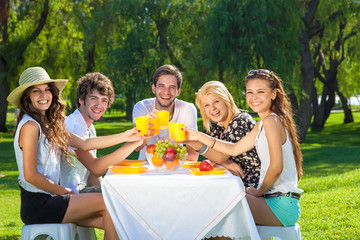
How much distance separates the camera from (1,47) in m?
19.8

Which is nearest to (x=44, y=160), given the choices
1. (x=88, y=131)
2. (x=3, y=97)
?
(x=88, y=131)

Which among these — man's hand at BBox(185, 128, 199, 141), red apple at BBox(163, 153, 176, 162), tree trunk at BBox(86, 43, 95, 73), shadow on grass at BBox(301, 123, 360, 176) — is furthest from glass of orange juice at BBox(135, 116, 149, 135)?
tree trunk at BBox(86, 43, 95, 73)

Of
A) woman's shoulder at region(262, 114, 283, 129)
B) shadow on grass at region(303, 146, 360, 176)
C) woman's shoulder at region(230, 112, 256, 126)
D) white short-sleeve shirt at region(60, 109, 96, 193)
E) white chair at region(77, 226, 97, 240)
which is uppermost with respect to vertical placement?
woman's shoulder at region(262, 114, 283, 129)

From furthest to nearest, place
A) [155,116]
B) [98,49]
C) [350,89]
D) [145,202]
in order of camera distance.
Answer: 1. [350,89]
2. [98,49]
3. [155,116]
4. [145,202]

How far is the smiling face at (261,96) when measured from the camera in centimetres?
380

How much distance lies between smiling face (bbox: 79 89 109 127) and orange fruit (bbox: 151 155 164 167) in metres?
0.88

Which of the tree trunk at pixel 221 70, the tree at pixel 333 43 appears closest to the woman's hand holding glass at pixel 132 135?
the tree trunk at pixel 221 70

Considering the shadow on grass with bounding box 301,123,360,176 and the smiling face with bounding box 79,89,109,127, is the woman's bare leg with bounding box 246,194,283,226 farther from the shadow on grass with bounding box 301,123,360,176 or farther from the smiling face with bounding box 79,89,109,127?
the shadow on grass with bounding box 301,123,360,176

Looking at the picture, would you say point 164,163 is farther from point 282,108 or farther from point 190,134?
point 282,108

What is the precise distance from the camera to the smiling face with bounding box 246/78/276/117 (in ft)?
12.5

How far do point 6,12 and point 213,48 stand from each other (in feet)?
32.4

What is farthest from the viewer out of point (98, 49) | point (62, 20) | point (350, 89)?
point (350, 89)

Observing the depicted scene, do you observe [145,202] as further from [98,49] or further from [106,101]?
[98,49]

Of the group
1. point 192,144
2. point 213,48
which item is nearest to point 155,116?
point 192,144
